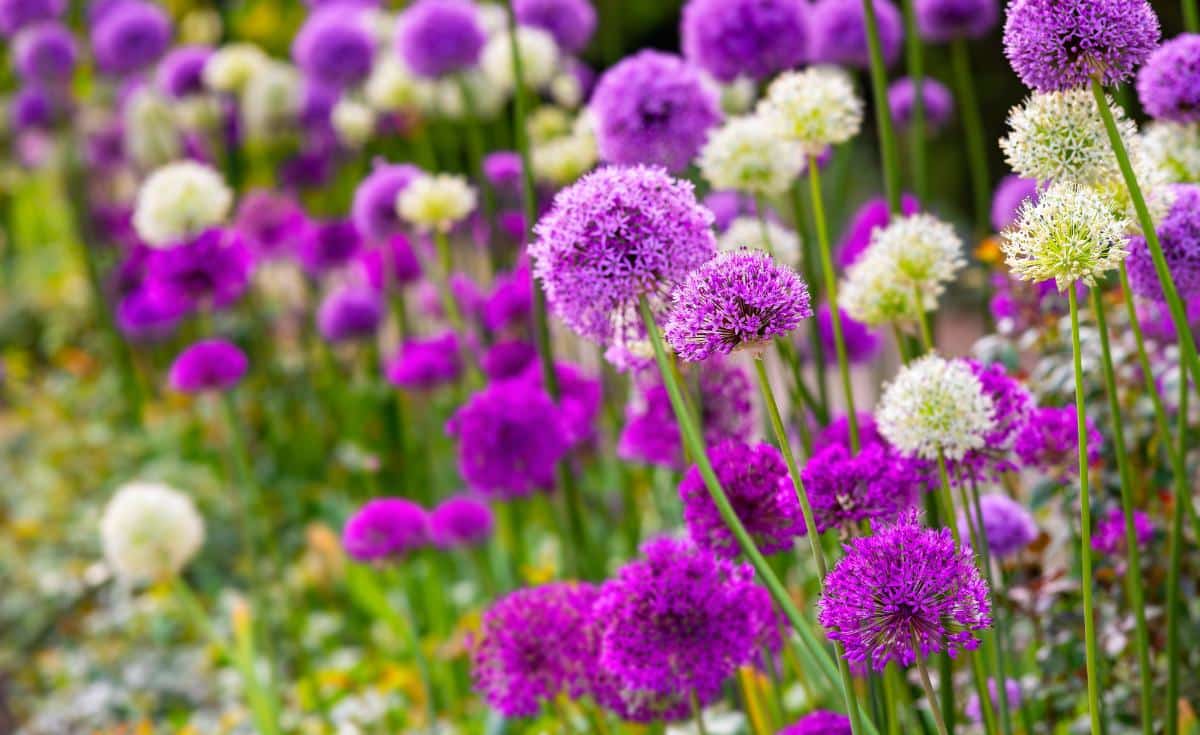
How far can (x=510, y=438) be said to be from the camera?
189 cm

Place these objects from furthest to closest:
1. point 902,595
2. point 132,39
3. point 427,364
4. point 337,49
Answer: point 132,39 < point 337,49 < point 427,364 < point 902,595

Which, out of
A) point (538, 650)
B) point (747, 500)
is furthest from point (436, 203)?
point (747, 500)

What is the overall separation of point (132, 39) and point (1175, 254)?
3108 millimetres

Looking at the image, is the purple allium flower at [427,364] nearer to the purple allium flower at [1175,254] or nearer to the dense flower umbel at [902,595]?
the purple allium flower at [1175,254]

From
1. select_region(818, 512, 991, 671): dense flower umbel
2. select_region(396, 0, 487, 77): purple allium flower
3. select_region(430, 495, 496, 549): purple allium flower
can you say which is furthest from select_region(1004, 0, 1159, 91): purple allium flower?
select_region(396, 0, 487, 77): purple allium flower

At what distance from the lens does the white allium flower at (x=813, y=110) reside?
1378 mm

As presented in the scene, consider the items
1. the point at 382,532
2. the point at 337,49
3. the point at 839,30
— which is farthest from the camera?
the point at 337,49

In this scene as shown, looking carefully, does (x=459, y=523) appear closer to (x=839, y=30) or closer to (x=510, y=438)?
(x=510, y=438)

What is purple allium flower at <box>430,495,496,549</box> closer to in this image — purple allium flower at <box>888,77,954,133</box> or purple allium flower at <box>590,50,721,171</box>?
purple allium flower at <box>590,50,721,171</box>

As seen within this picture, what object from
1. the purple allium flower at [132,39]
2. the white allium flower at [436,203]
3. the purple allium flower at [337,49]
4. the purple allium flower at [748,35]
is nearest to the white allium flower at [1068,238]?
the purple allium flower at [748,35]

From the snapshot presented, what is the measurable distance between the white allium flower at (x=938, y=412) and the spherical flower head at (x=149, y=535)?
1450 mm

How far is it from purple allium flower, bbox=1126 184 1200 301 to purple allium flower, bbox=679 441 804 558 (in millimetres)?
415

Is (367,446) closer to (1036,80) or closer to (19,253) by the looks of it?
(1036,80)

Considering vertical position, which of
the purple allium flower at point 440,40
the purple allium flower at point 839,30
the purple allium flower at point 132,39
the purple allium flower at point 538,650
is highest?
the purple allium flower at point 132,39
